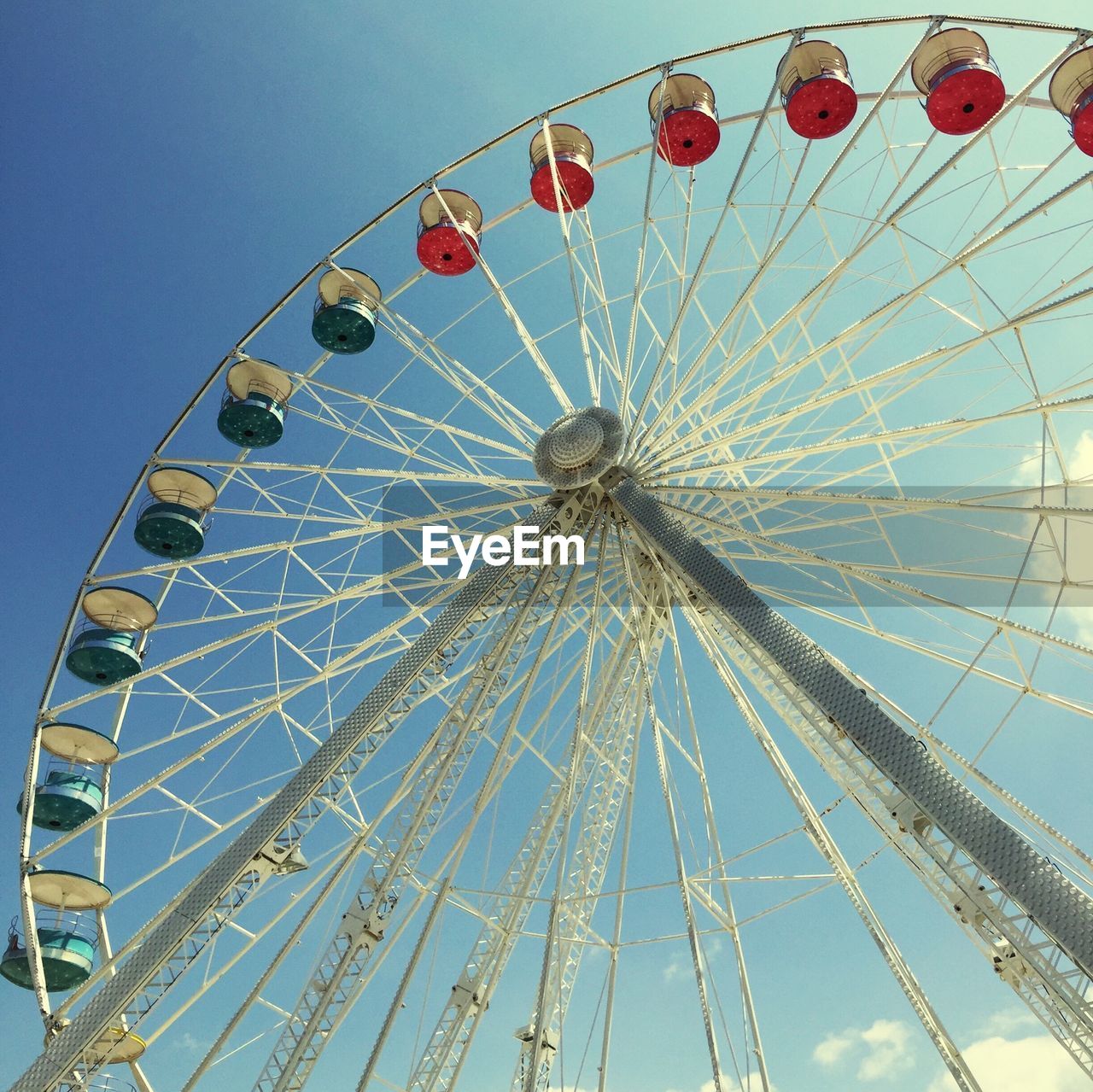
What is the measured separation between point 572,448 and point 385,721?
5.29 meters

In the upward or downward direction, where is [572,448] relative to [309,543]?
downward

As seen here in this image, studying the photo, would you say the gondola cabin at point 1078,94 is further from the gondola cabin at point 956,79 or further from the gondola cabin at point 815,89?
the gondola cabin at point 815,89

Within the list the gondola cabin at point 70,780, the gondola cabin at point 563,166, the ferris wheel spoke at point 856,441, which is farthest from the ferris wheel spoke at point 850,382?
the gondola cabin at point 70,780

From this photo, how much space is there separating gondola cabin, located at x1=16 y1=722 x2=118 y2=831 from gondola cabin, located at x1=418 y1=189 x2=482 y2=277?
35.4ft

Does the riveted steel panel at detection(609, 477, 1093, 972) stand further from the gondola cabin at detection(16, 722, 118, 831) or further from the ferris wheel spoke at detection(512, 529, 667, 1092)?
the gondola cabin at detection(16, 722, 118, 831)

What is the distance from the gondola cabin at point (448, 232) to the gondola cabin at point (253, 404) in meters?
3.72

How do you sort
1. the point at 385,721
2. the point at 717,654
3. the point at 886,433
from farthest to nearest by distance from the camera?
the point at 717,654, the point at 385,721, the point at 886,433

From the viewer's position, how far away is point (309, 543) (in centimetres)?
1650

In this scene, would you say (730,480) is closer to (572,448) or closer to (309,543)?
(572,448)

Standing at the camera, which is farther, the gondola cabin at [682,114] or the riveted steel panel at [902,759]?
the gondola cabin at [682,114]

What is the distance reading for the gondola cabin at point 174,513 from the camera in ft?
57.9

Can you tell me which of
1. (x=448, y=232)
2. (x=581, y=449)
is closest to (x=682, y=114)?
(x=448, y=232)

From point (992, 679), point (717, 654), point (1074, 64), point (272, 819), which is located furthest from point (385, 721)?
point (1074, 64)

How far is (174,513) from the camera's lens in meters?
17.7
